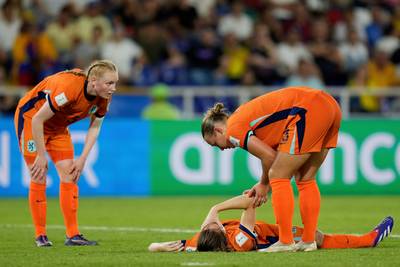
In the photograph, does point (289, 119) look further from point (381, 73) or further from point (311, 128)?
point (381, 73)

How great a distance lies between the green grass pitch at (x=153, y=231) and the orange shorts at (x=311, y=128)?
98cm

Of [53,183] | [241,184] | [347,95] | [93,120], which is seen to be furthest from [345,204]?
[93,120]

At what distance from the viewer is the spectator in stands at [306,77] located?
19.9 m

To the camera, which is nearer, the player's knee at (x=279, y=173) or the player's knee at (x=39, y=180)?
the player's knee at (x=279, y=173)

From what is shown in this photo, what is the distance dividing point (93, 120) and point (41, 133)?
81cm

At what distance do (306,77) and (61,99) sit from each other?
1058 cm

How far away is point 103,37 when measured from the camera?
20.5 metres

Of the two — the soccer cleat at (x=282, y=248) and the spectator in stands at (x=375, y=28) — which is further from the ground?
the spectator in stands at (x=375, y=28)

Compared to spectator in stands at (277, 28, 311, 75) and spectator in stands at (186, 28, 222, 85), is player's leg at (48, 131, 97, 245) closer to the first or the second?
spectator in stands at (186, 28, 222, 85)

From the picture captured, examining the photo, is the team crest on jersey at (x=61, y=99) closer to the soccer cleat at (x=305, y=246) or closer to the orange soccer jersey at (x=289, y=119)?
the orange soccer jersey at (x=289, y=119)

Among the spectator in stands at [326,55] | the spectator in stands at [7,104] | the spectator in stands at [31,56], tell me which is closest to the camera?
the spectator in stands at [7,104]

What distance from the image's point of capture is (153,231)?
12039 millimetres

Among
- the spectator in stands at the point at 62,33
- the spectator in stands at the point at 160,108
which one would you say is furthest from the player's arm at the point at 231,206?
the spectator in stands at the point at 62,33

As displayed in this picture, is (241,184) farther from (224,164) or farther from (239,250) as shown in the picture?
(239,250)
